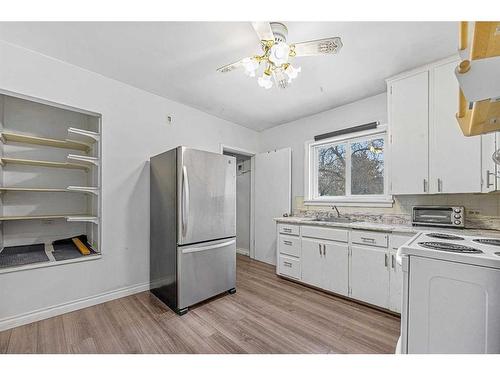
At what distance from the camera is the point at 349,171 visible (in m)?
3.14

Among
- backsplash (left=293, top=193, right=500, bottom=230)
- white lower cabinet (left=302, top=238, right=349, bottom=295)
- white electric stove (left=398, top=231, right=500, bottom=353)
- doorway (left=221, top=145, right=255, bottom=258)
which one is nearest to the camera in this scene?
white electric stove (left=398, top=231, right=500, bottom=353)

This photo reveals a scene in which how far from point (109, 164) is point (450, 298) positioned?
2971 mm

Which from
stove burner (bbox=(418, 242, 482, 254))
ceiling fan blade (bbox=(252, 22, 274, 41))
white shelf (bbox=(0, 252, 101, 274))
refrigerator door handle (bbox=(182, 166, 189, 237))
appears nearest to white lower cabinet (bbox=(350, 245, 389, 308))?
stove burner (bbox=(418, 242, 482, 254))

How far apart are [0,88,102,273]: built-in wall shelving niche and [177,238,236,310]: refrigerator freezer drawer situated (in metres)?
0.97

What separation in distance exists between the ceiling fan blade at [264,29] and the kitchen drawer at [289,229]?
213cm

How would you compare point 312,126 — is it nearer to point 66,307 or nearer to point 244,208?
point 244,208

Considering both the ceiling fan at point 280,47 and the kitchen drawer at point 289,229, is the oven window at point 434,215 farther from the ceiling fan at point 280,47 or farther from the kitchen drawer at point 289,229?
the ceiling fan at point 280,47

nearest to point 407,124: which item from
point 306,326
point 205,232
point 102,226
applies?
point 306,326

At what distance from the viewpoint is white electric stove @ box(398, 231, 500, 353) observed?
1.03 meters

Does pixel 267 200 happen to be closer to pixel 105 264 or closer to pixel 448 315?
pixel 105 264

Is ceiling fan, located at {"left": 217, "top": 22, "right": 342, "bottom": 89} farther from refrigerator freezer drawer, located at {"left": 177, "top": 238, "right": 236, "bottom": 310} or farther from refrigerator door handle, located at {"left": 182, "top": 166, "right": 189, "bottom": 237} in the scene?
refrigerator freezer drawer, located at {"left": 177, "top": 238, "right": 236, "bottom": 310}

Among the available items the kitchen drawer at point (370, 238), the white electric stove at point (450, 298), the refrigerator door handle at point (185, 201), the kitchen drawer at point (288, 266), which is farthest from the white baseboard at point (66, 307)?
the white electric stove at point (450, 298)

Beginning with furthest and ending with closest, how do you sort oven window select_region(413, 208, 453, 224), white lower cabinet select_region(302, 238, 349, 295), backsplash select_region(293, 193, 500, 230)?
white lower cabinet select_region(302, 238, 349, 295)
oven window select_region(413, 208, 453, 224)
backsplash select_region(293, 193, 500, 230)

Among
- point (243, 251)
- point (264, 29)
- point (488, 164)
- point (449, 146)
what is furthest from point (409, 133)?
point (243, 251)
